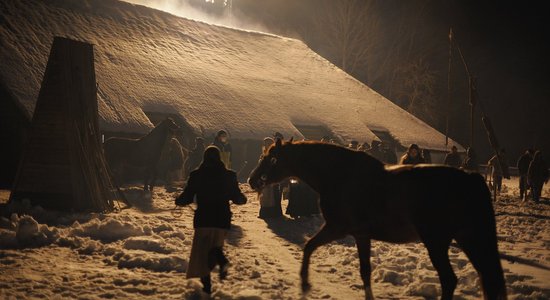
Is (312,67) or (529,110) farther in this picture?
(529,110)

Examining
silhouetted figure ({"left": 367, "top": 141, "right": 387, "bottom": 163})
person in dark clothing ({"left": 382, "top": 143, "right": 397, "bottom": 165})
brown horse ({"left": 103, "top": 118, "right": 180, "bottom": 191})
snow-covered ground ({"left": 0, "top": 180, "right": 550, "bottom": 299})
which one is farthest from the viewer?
silhouetted figure ({"left": 367, "top": 141, "right": 387, "bottom": 163})

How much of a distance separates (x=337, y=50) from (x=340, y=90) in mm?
16484

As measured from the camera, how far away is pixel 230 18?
189 feet

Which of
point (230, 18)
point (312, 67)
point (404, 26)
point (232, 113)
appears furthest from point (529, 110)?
point (232, 113)

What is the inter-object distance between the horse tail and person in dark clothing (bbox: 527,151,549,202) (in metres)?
15.8

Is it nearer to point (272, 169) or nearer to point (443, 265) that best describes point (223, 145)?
point (272, 169)

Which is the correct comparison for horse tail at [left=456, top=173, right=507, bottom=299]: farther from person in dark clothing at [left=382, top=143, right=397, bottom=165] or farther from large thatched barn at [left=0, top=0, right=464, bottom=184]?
large thatched barn at [left=0, top=0, right=464, bottom=184]

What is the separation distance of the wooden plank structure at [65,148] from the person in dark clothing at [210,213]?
6.87 m

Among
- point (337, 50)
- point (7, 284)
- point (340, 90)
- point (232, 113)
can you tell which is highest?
point (337, 50)

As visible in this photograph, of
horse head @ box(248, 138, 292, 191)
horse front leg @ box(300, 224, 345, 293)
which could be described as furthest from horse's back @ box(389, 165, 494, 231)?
horse head @ box(248, 138, 292, 191)

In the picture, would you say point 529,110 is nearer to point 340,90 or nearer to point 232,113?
point 340,90

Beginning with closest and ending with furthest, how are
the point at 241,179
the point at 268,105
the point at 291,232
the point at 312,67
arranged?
the point at 291,232 < the point at 241,179 < the point at 268,105 < the point at 312,67

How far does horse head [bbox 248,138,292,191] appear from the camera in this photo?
6.93 metres

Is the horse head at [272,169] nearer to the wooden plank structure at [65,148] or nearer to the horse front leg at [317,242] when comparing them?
the horse front leg at [317,242]
